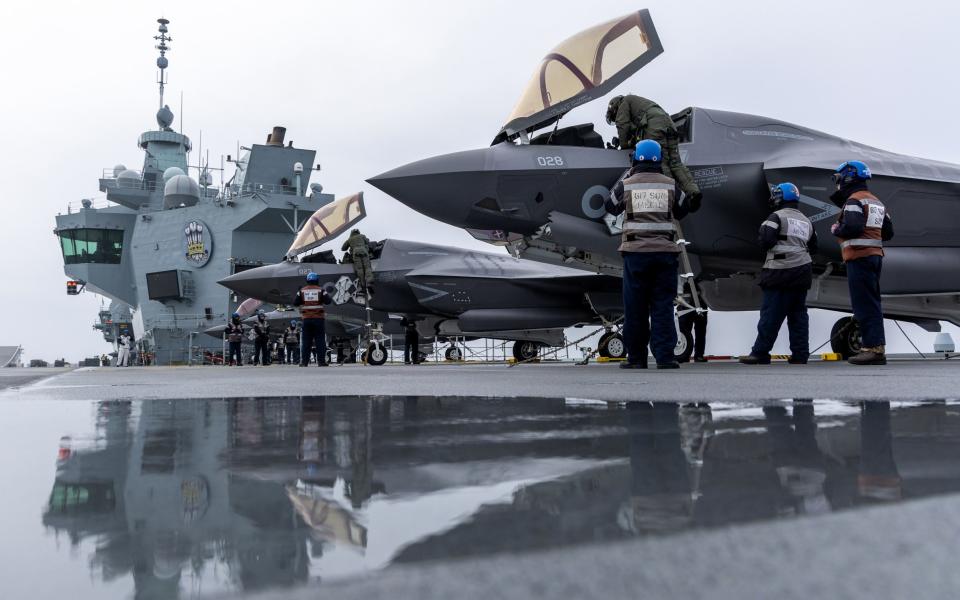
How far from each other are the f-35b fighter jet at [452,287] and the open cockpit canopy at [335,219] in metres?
0.02

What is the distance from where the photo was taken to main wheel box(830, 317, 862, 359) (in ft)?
25.2

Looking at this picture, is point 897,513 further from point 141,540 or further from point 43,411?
point 43,411

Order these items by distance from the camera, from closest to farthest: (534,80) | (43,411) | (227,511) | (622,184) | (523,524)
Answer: (523,524) → (227,511) → (43,411) → (622,184) → (534,80)

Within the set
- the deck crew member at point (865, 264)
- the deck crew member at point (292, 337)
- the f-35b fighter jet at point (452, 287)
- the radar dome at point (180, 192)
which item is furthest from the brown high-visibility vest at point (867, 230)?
the radar dome at point (180, 192)

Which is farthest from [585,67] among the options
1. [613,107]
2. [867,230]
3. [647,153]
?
[867,230]

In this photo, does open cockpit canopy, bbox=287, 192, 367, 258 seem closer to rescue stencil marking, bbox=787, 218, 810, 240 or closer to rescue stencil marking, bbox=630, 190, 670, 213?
rescue stencil marking, bbox=787, 218, 810, 240

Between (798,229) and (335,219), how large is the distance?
9100mm

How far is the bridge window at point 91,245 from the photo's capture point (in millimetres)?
33469

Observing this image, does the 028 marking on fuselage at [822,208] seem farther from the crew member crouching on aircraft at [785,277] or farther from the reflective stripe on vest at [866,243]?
the reflective stripe on vest at [866,243]

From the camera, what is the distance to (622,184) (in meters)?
5.09

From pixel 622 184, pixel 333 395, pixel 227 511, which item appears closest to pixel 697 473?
pixel 227 511

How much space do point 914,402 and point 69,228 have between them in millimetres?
37463

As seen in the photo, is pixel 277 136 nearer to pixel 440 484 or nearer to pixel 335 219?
pixel 335 219

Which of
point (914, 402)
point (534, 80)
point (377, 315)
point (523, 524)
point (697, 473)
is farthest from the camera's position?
point (377, 315)
